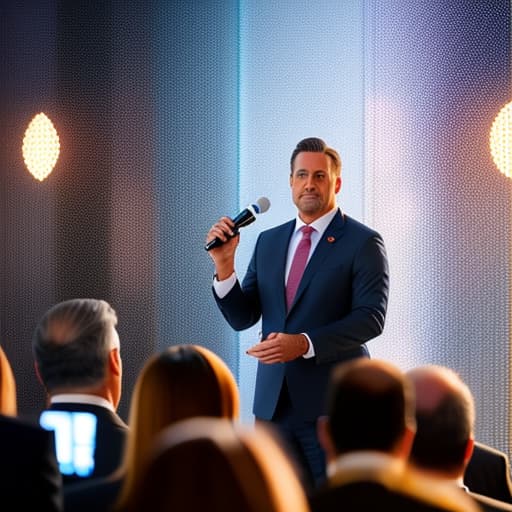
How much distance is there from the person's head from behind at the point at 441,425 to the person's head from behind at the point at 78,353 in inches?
31.1

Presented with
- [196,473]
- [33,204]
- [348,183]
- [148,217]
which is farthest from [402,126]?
[196,473]

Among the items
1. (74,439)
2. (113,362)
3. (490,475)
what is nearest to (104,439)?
(74,439)

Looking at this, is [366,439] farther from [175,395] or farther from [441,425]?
[441,425]

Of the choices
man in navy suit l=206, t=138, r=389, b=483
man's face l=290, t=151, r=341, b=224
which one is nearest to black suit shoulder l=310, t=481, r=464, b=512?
man in navy suit l=206, t=138, r=389, b=483

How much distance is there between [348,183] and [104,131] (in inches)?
50.8

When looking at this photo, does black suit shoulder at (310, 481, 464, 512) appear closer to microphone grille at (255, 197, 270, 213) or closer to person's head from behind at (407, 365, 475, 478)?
person's head from behind at (407, 365, 475, 478)

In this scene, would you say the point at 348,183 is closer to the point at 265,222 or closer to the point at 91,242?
the point at 265,222

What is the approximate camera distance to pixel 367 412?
181 centimetres

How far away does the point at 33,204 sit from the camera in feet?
19.2

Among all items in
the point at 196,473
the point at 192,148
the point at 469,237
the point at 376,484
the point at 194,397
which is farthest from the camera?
the point at 192,148

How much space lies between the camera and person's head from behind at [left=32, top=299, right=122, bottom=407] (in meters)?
2.77

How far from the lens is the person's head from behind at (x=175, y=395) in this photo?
199cm

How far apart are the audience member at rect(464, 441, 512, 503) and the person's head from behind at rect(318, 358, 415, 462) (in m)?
1.39

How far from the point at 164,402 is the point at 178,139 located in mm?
4013
